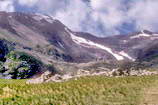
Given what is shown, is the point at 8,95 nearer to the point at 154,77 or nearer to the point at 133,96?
the point at 133,96

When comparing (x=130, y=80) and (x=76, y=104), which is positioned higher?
(x=130, y=80)

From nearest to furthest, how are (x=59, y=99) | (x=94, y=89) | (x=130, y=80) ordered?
(x=59, y=99)
(x=94, y=89)
(x=130, y=80)

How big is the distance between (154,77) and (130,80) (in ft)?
6.86

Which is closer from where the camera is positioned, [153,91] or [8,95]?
[8,95]

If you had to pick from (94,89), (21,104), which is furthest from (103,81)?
(21,104)

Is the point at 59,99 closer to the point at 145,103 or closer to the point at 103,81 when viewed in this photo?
the point at 103,81

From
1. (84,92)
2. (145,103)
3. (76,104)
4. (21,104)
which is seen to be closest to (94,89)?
(84,92)

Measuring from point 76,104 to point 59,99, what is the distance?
1.01 m

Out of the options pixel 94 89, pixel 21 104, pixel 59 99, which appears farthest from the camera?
pixel 94 89

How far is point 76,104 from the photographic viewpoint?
16.1m

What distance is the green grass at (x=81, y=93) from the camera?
16033 mm

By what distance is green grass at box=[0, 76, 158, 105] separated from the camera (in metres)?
16.0

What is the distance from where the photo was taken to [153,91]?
18000mm

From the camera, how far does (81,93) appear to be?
1700 centimetres
